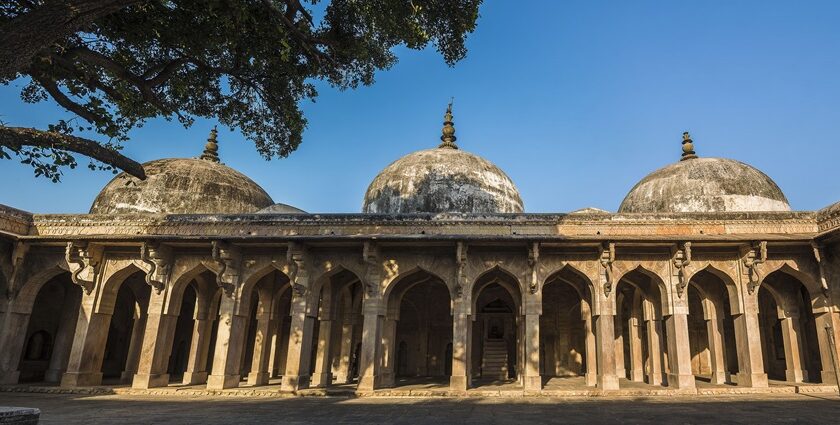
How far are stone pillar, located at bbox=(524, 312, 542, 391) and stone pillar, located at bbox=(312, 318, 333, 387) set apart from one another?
19.7 ft

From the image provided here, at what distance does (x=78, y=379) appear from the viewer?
1498cm

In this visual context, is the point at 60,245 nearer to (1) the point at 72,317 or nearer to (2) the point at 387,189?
(1) the point at 72,317

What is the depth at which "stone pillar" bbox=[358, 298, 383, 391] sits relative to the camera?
14289 millimetres

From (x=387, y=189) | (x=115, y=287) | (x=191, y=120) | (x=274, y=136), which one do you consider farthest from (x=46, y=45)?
(x=387, y=189)

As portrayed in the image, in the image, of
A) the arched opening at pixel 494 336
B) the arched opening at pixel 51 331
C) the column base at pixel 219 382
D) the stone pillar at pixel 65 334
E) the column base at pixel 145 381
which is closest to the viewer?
the column base at pixel 219 382

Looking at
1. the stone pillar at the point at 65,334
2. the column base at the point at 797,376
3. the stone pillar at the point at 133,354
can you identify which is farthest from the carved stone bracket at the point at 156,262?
the column base at the point at 797,376

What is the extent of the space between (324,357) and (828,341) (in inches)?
572

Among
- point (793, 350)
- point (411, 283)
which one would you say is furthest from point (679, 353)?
point (411, 283)

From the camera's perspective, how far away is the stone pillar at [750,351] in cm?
1385

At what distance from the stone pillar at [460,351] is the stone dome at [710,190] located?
9299mm

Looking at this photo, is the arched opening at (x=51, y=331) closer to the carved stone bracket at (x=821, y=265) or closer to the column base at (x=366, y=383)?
the column base at (x=366, y=383)

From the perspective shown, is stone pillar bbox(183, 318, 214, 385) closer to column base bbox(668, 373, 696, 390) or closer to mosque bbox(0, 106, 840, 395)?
mosque bbox(0, 106, 840, 395)

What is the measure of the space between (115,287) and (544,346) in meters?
16.0

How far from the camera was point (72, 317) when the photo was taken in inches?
693
